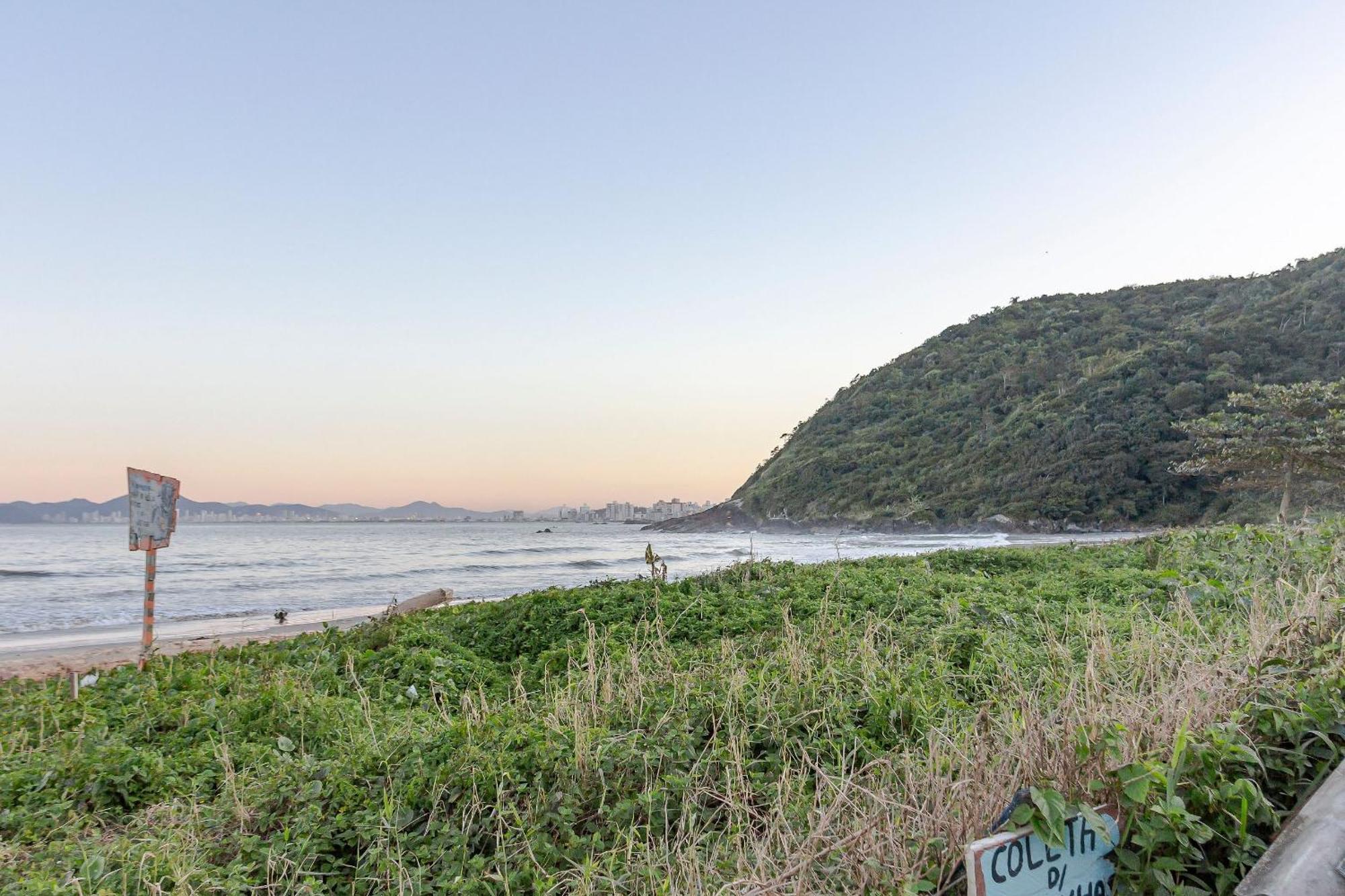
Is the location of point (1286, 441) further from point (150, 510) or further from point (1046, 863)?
point (150, 510)

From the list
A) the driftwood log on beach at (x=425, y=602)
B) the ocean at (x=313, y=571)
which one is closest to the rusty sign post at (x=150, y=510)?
the driftwood log on beach at (x=425, y=602)

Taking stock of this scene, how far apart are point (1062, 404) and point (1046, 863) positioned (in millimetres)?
55070

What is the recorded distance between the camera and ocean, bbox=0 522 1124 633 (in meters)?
20.1

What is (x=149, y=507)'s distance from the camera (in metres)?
8.25

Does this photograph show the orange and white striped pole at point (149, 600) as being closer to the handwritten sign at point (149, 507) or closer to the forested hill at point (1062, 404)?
the handwritten sign at point (149, 507)

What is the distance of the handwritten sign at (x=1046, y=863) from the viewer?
184cm

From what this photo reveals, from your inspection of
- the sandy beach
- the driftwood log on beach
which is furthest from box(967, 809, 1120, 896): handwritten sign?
the driftwood log on beach

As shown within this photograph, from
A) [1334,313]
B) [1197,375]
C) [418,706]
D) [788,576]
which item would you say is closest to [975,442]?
[1197,375]

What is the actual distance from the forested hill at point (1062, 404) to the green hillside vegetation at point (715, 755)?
3862 cm

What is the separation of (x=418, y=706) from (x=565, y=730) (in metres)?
2.85

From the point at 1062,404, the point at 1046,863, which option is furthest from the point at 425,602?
the point at 1062,404

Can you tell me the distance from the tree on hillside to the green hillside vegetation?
1597 cm

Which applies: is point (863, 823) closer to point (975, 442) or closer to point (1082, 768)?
point (1082, 768)

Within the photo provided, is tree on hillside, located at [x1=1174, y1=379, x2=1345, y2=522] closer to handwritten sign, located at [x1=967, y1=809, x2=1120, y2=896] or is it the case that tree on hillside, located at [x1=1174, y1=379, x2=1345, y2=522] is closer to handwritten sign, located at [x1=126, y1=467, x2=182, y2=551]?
handwritten sign, located at [x1=967, y1=809, x2=1120, y2=896]
